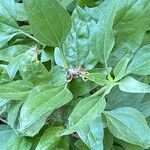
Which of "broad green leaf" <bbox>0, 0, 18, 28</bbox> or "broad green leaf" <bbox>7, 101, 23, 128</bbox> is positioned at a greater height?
"broad green leaf" <bbox>0, 0, 18, 28</bbox>

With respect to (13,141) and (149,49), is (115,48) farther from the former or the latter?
(13,141)

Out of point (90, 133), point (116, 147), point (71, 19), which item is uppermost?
point (71, 19)

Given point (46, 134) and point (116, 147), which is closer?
point (46, 134)

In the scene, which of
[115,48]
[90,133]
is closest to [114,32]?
[115,48]

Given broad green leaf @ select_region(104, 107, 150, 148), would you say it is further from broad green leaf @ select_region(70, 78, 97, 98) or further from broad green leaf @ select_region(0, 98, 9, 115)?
broad green leaf @ select_region(0, 98, 9, 115)

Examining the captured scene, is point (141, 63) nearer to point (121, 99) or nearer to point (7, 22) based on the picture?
point (121, 99)

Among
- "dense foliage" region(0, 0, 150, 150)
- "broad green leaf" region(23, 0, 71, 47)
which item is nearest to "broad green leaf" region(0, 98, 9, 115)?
"dense foliage" region(0, 0, 150, 150)

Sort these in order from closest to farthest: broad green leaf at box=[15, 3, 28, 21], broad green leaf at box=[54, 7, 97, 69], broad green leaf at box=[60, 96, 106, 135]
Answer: broad green leaf at box=[60, 96, 106, 135] → broad green leaf at box=[54, 7, 97, 69] → broad green leaf at box=[15, 3, 28, 21]

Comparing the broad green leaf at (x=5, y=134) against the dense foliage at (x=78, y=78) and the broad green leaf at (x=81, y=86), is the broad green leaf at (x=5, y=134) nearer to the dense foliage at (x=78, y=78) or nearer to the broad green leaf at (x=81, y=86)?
the dense foliage at (x=78, y=78)
